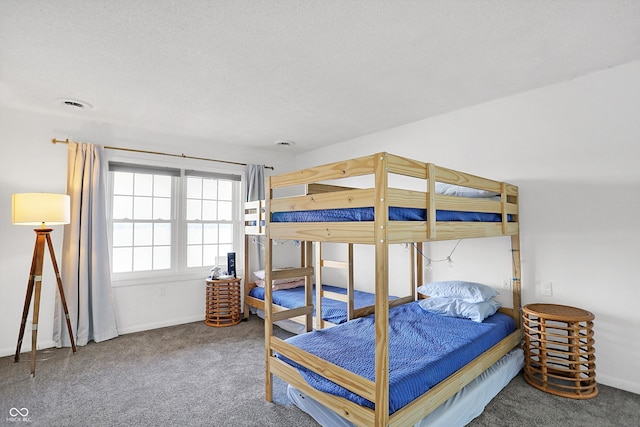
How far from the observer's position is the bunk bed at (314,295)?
9.70 feet

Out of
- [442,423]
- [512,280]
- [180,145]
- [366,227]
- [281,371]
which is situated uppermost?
[180,145]

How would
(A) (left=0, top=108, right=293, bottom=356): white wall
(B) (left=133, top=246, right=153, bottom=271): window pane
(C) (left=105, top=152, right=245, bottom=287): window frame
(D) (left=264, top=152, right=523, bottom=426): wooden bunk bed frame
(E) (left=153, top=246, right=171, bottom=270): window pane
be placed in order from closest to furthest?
(D) (left=264, top=152, right=523, bottom=426): wooden bunk bed frame → (A) (left=0, top=108, right=293, bottom=356): white wall → (C) (left=105, top=152, right=245, bottom=287): window frame → (B) (left=133, top=246, right=153, bottom=271): window pane → (E) (left=153, top=246, right=171, bottom=270): window pane

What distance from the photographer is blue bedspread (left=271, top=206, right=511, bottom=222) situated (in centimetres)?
159

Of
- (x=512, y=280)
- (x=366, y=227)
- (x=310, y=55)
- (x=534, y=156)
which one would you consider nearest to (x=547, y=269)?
(x=512, y=280)

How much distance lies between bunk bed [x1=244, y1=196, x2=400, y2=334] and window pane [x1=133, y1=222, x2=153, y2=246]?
1186mm

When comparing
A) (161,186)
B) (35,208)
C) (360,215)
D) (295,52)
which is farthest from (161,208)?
(360,215)

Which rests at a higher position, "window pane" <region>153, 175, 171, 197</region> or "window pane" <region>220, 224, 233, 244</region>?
"window pane" <region>153, 175, 171, 197</region>

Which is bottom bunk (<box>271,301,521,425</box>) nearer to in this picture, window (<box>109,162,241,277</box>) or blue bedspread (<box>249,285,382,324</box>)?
blue bedspread (<box>249,285,382,324</box>)

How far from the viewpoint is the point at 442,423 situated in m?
1.76

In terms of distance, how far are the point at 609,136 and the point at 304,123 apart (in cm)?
270

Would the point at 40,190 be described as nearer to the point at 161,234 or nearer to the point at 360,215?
the point at 161,234

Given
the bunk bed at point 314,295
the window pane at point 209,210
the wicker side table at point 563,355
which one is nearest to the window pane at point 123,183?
the window pane at point 209,210

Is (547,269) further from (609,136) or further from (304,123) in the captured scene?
(304,123)

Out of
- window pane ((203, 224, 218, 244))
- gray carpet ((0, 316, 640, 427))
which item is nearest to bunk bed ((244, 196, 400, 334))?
window pane ((203, 224, 218, 244))
